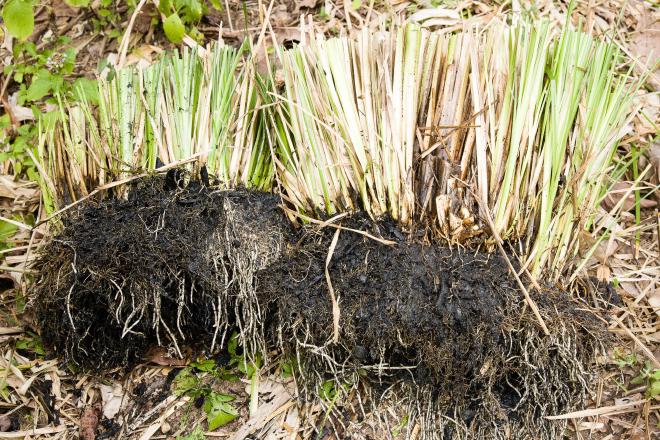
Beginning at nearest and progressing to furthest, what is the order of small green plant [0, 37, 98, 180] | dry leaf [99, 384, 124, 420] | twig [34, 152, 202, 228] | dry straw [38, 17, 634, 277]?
dry straw [38, 17, 634, 277] → twig [34, 152, 202, 228] → dry leaf [99, 384, 124, 420] → small green plant [0, 37, 98, 180]

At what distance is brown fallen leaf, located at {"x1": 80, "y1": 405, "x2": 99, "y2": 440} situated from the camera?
2.18 m

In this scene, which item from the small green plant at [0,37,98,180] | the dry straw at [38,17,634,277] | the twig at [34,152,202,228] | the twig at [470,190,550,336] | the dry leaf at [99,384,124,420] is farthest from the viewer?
the small green plant at [0,37,98,180]

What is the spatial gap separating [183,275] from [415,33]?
3.57 ft

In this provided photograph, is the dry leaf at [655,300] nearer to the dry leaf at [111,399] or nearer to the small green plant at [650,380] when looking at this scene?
the small green plant at [650,380]

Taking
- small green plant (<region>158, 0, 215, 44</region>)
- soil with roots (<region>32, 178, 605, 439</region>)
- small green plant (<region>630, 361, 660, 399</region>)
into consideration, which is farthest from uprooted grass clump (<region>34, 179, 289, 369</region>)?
small green plant (<region>630, 361, 660, 399</region>)

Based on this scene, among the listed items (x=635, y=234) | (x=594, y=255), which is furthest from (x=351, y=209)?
(x=635, y=234)

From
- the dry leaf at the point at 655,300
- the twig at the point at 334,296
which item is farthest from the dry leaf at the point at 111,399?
the dry leaf at the point at 655,300

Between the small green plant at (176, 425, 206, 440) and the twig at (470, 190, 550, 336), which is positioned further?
the small green plant at (176, 425, 206, 440)

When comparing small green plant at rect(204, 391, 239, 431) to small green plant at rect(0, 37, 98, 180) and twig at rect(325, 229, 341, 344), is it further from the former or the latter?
small green plant at rect(0, 37, 98, 180)

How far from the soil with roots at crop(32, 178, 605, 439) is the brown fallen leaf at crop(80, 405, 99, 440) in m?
0.16

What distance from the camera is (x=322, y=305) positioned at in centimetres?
202

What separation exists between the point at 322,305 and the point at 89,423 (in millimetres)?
932

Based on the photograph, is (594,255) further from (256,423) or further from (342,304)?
(256,423)

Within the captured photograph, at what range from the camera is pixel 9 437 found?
7.11 ft
